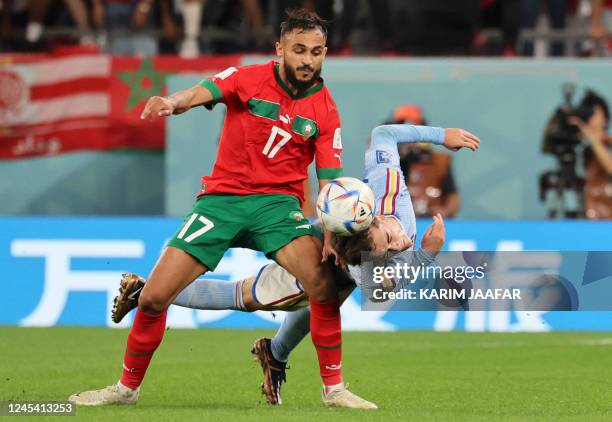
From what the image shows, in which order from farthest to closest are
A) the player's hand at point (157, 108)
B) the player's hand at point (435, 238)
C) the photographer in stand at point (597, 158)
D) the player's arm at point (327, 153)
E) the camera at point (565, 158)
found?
the camera at point (565, 158) < the photographer in stand at point (597, 158) < the player's arm at point (327, 153) < the player's hand at point (435, 238) < the player's hand at point (157, 108)

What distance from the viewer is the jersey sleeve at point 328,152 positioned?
767 cm

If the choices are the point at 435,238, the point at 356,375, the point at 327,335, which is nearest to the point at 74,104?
the point at 356,375

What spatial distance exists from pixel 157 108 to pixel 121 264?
6337 mm

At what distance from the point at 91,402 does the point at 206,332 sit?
5.11 m

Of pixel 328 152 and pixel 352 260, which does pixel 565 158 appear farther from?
pixel 352 260

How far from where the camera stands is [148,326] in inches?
296

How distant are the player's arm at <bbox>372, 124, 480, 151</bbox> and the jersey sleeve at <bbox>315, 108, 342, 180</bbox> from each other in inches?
13.5

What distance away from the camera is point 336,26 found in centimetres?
1580

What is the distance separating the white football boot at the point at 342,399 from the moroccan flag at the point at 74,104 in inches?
331

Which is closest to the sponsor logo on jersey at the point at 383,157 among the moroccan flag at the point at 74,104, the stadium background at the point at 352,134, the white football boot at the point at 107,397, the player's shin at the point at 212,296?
the player's shin at the point at 212,296

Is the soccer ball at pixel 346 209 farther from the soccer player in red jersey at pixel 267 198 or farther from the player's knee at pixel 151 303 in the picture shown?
the player's knee at pixel 151 303

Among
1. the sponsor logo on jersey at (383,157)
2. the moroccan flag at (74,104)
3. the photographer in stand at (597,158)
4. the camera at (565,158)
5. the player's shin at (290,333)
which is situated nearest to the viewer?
the sponsor logo on jersey at (383,157)

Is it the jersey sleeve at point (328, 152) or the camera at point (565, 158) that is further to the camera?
the camera at point (565, 158)

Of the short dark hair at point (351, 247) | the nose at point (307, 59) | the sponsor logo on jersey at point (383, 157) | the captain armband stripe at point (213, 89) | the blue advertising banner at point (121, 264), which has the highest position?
the nose at point (307, 59)
